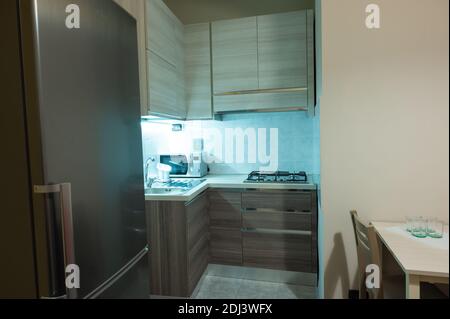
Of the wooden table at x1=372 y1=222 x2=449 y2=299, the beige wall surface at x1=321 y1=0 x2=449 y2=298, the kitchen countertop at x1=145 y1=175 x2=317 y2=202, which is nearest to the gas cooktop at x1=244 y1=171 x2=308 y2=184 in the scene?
the kitchen countertop at x1=145 y1=175 x2=317 y2=202

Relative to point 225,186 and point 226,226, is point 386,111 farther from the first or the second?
point 226,226

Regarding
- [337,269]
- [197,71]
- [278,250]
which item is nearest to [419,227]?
[337,269]

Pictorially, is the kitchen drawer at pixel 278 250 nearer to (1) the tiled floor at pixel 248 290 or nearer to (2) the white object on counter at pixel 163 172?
(1) the tiled floor at pixel 248 290

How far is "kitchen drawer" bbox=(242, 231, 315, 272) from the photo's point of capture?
2.16 meters

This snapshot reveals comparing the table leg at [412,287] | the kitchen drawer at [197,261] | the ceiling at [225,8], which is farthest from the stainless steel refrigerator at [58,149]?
the ceiling at [225,8]

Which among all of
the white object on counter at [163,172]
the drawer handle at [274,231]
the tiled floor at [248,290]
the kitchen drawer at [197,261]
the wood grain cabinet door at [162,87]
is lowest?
the tiled floor at [248,290]

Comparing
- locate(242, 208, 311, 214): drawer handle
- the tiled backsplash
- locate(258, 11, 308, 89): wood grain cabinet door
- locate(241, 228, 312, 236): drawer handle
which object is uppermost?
locate(258, 11, 308, 89): wood grain cabinet door

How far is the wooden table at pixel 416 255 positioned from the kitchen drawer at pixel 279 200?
1.29 metres

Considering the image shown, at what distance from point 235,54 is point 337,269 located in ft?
6.29

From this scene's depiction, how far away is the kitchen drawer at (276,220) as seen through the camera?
7.03 ft

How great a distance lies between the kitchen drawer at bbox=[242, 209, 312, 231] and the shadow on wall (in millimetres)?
919

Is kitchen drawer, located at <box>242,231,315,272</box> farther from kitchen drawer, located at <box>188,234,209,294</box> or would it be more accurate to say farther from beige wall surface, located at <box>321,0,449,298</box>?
beige wall surface, located at <box>321,0,449,298</box>

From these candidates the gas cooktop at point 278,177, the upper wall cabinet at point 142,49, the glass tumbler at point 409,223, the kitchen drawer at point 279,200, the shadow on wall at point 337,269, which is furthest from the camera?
the gas cooktop at point 278,177

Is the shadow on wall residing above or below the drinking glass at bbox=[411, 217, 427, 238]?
below
